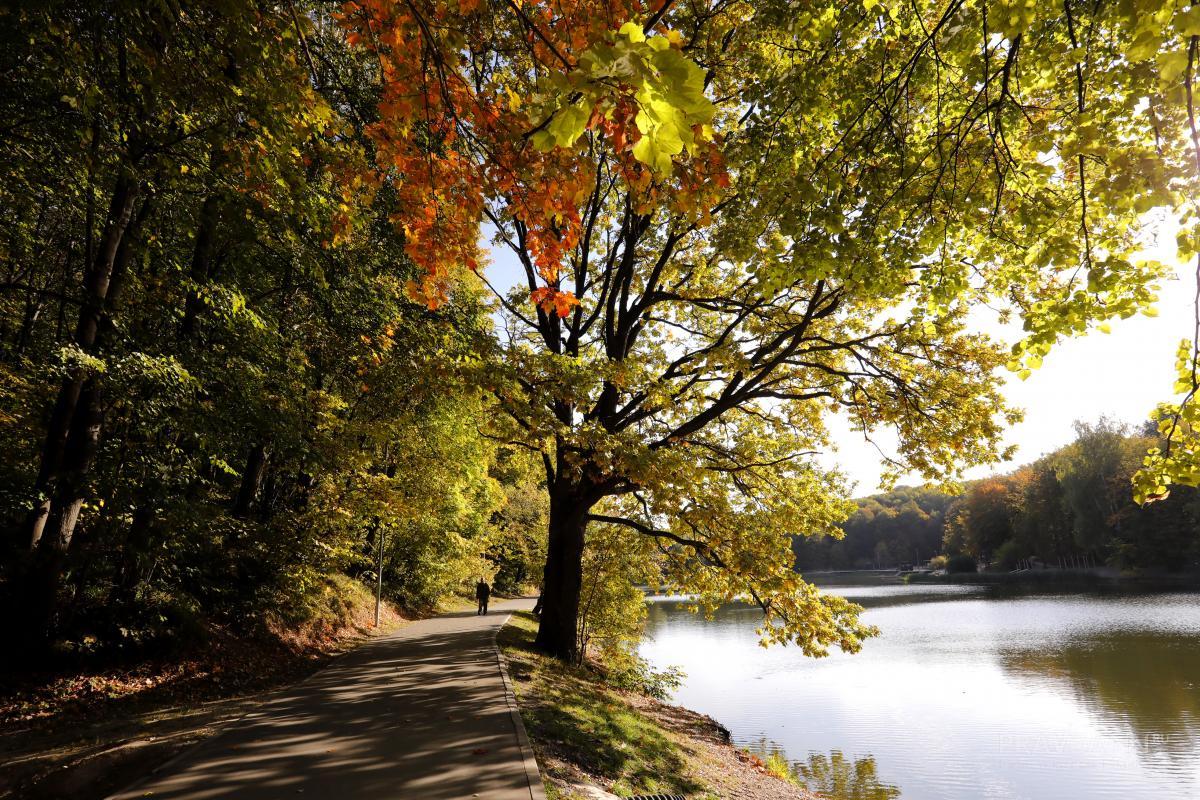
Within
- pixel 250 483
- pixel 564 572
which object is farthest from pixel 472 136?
pixel 250 483

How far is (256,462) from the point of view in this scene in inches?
500

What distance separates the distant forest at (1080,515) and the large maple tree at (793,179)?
1014 inches

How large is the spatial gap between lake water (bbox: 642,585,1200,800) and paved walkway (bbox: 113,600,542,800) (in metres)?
7.10

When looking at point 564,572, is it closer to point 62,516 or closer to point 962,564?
point 62,516

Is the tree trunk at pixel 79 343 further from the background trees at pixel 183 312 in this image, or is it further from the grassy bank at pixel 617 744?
the grassy bank at pixel 617 744

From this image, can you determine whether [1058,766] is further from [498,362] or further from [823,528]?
[498,362]

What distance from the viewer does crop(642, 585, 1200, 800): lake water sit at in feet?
34.7

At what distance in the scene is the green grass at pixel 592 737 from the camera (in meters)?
5.86

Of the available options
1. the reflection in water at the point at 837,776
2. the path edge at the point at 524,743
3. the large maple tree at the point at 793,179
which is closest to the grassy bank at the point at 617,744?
the path edge at the point at 524,743

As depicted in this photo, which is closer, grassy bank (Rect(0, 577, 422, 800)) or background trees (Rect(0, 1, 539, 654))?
grassy bank (Rect(0, 577, 422, 800))

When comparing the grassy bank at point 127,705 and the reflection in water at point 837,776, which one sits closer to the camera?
the grassy bank at point 127,705

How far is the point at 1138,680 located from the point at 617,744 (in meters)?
18.5

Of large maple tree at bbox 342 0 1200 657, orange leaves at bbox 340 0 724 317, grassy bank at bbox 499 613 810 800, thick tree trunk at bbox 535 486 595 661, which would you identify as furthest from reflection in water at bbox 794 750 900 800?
orange leaves at bbox 340 0 724 317

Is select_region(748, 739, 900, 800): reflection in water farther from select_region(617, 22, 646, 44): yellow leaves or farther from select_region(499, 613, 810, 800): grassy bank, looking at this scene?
select_region(617, 22, 646, 44): yellow leaves
